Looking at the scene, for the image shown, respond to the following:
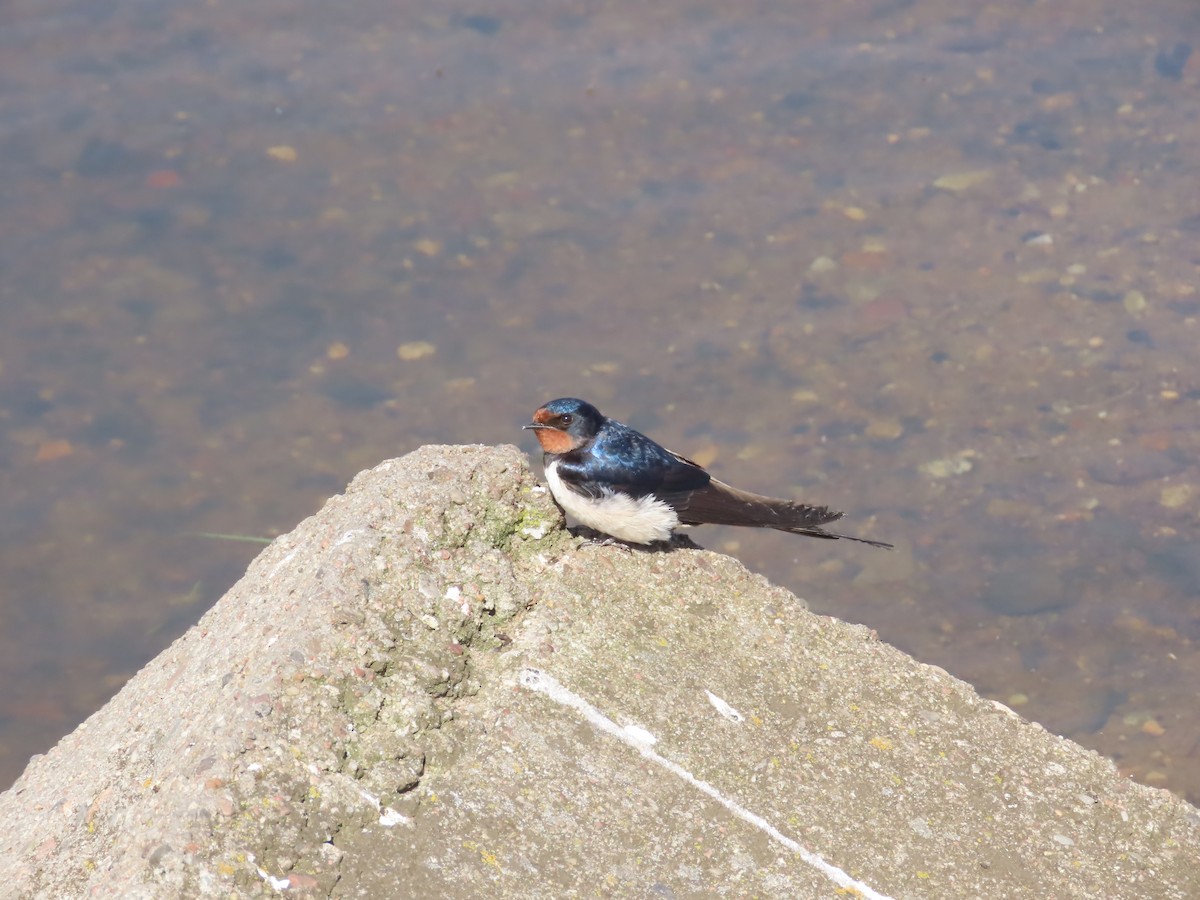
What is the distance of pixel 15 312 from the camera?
7879mm

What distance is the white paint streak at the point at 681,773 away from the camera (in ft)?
9.46

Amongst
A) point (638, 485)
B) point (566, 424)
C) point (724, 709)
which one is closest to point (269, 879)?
point (724, 709)

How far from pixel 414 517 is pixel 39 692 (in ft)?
11.3

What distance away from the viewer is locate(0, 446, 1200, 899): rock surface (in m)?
2.69

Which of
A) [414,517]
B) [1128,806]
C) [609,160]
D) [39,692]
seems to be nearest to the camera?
[1128,806]

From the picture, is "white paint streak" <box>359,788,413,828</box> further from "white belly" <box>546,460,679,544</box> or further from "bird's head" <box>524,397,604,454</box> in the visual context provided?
"bird's head" <box>524,397,604,454</box>

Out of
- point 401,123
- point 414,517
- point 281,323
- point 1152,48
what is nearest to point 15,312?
point 281,323

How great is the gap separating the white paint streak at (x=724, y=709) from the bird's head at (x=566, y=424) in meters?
1.04

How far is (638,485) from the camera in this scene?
389 cm

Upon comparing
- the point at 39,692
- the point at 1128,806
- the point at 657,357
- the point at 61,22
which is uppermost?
the point at 1128,806

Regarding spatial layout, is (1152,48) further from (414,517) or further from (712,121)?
(414,517)

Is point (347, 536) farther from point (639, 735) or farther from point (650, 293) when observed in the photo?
point (650, 293)

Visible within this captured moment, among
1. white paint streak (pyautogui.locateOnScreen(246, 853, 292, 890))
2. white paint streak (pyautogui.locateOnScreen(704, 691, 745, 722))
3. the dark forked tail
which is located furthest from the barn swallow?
white paint streak (pyautogui.locateOnScreen(246, 853, 292, 890))

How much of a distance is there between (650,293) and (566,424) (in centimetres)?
397
